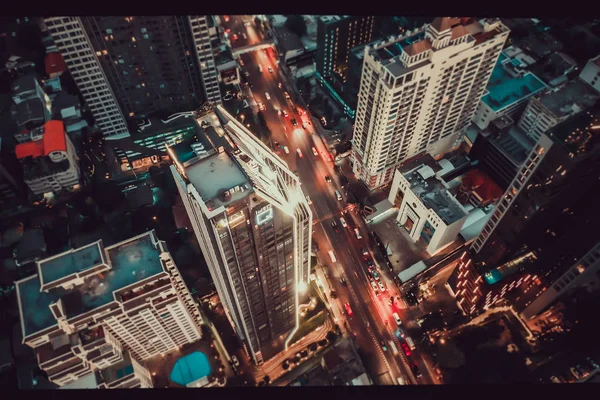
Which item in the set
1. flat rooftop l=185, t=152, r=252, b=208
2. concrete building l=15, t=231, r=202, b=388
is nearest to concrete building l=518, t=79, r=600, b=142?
flat rooftop l=185, t=152, r=252, b=208

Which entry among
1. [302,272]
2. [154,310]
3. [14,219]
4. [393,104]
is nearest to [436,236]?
[393,104]

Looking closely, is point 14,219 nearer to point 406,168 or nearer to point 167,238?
point 167,238

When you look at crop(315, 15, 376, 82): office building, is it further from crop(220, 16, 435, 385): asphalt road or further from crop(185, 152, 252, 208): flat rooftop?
crop(185, 152, 252, 208): flat rooftop

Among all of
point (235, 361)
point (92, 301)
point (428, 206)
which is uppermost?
point (428, 206)

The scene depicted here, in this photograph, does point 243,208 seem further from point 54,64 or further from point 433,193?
point 54,64

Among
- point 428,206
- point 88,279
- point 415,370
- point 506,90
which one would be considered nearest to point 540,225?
point 428,206

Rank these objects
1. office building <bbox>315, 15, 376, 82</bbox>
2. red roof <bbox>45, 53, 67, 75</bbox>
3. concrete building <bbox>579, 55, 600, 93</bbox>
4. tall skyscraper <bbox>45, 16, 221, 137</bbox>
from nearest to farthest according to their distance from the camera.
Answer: tall skyscraper <bbox>45, 16, 221, 137</bbox>
concrete building <bbox>579, 55, 600, 93</bbox>
office building <bbox>315, 15, 376, 82</bbox>
red roof <bbox>45, 53, 67, 75</bbox>

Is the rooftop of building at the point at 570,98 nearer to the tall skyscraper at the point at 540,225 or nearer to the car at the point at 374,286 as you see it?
the tall skyscraper at the point at 540,225

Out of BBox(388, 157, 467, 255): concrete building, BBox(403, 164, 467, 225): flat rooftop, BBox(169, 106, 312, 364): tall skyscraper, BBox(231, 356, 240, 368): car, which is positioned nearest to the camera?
BBox(169, 106, 312, 364): tall skyscraper
